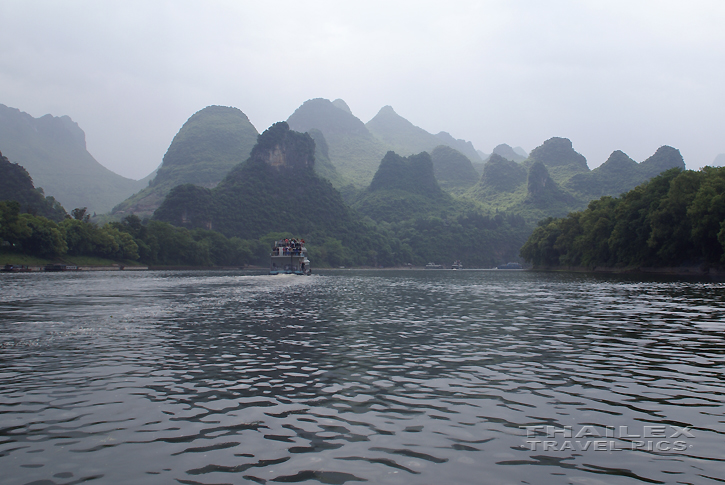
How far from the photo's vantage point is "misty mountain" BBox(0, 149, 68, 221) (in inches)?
7092

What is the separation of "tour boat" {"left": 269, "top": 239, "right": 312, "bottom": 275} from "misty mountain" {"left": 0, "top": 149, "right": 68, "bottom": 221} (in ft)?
294

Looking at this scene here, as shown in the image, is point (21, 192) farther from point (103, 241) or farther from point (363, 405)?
point (363, 405)

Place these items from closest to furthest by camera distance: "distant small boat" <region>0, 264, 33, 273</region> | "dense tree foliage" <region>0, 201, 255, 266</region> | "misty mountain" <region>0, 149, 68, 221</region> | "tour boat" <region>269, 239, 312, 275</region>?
"distant small boat" <region>0, 264, 33, 273</region> < "dense tree foliage" <region>0, 201, 255, 266</region> < "tour boat" <region>269, 239, 312, 275</region> < "misty mountain" <region>0, 149, 68, 221</region>

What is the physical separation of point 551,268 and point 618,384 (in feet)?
501

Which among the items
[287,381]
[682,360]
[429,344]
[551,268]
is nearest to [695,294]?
[682,360]

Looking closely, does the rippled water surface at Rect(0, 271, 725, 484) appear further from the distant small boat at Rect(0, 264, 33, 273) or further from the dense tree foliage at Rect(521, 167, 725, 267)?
the distant small boat at Rect(0, 264, 33, 273)

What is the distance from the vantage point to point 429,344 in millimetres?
22375

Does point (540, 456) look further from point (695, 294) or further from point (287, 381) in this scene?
point (695, 294)

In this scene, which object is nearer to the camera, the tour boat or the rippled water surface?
the rippled water surface

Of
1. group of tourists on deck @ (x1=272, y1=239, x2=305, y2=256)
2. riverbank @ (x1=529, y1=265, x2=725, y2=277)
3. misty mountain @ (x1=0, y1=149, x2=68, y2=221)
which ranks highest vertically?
misty mountain @ (x1=0, y1=149, x2=68, y2=221)

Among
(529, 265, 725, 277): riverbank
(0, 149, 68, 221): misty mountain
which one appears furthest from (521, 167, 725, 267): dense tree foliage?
(0, 149, 68, 221): misty mountain

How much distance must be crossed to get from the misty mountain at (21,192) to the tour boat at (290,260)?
8958 cm

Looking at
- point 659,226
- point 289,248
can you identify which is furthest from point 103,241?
point 659,226

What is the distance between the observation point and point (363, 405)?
502 inches
